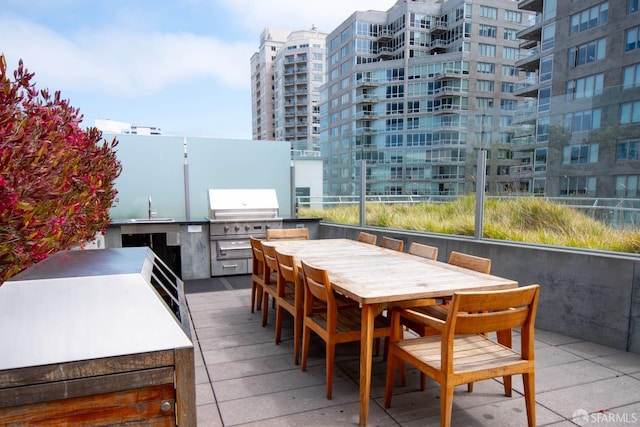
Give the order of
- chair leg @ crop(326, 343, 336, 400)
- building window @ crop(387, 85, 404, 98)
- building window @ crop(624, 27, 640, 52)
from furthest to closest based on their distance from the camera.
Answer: building window @ crop(387, 85, 404, 98), building window @ crop(624, 27, 640, 52), chair leg @ crop(326, 343, 336, 400)

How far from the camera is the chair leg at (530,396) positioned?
1995mm

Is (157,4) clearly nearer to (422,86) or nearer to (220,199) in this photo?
(220,199)

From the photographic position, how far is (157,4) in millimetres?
5516

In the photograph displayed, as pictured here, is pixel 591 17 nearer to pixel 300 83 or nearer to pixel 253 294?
pixel 253 294

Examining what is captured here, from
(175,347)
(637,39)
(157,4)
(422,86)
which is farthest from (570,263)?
(422,86)

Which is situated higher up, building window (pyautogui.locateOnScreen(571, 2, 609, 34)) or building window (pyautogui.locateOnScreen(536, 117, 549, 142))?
building window (pyautogui.locateOnScreen(571, 2, 609, 34))

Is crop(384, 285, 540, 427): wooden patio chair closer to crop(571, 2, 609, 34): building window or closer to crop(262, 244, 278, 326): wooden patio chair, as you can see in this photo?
crop(262, 244, 278, 326): wooden patio chair

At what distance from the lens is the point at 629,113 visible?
3.55 m

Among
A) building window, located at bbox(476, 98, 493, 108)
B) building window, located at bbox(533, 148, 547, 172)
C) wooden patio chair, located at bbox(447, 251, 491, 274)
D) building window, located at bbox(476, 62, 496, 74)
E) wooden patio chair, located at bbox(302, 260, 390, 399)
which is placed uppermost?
building window, located at bbox(476, 62, 496, 74)

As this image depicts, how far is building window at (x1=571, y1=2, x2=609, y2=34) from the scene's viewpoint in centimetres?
1906

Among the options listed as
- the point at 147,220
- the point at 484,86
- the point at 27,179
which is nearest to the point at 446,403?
the point at 27,179

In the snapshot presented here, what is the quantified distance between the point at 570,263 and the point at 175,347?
3642 millimetres

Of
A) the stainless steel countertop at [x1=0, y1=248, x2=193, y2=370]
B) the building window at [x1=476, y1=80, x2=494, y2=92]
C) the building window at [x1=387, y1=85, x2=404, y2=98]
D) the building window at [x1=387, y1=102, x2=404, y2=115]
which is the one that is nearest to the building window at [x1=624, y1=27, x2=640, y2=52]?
the stainless steel countertop at [x1=0, y1=248, x2=193, y2=370]

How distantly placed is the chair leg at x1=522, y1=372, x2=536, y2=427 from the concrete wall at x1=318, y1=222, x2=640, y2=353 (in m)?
1.81
